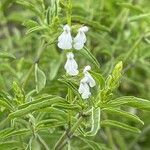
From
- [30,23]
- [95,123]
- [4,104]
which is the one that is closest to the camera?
[95,123]

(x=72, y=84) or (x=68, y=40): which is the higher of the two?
(x=68, y=40)

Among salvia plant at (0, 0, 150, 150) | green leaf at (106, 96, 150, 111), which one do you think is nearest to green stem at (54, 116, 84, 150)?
salvia plant at (0, 0, 150, 150)

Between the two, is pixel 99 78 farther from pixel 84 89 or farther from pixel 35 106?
pixel 35 106

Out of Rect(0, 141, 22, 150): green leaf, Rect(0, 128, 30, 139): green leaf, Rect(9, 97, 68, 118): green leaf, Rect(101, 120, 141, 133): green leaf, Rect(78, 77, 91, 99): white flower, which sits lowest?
Rect(0, 141, 22, 150): green leaf

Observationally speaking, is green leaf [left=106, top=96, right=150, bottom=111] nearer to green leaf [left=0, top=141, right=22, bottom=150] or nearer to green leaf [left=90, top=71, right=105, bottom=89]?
green leaf [left=90, top=71, right=105, bottom=89]

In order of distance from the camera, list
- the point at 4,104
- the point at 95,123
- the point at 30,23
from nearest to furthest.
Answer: the point at 95,123 → the point at 4,104 → the point at 30,23

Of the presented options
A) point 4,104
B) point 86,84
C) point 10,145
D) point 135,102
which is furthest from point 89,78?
point 10,145

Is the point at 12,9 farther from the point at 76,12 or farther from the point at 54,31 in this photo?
the point at 54,31

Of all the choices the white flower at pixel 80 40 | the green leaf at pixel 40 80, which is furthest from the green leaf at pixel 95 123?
the green leaf at pixel 40 80
